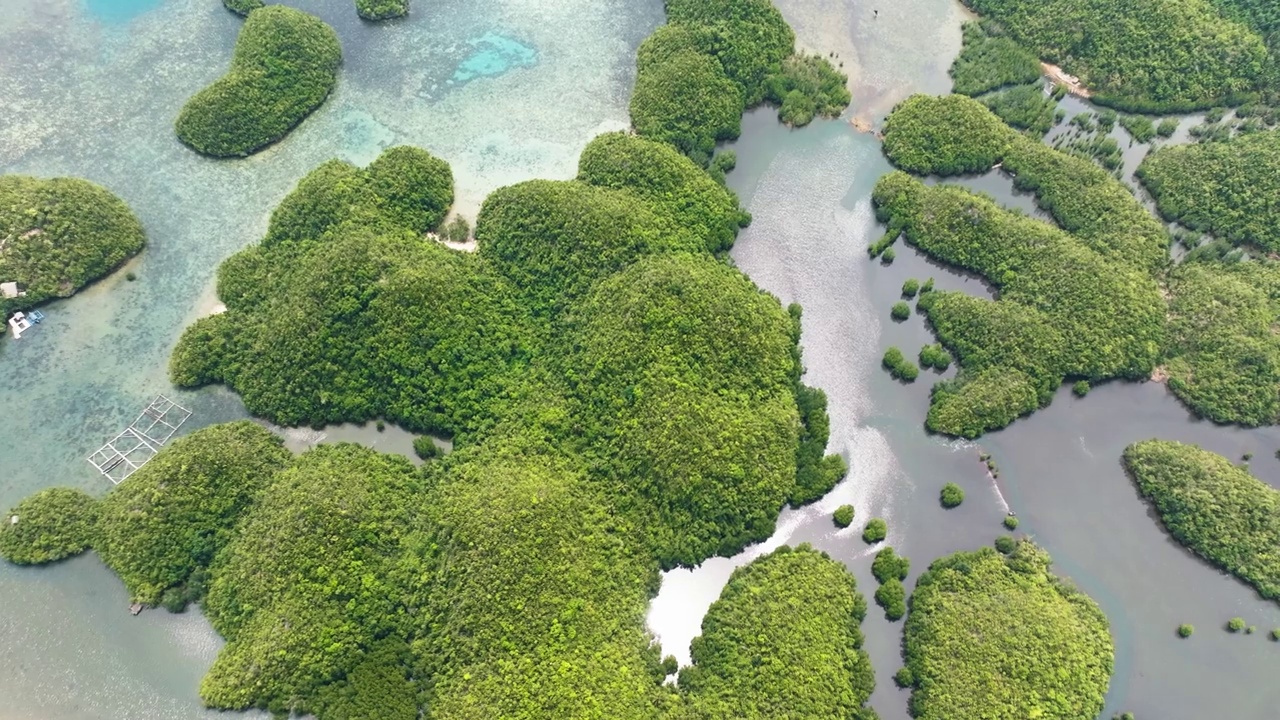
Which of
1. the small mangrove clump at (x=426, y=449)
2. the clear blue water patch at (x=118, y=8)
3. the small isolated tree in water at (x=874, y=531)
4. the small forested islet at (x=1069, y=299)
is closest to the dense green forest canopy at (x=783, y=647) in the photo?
the small isolated tree in water at (x=874, y=531)

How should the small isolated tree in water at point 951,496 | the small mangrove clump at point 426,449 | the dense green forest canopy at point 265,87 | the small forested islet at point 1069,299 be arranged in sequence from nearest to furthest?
1. the small isolated tree in water at point 951,496
2. the small mangrove clump at point 426,449
3. the small forested islet at point 1069,299
4. the dense green forest canopy at point 265,87

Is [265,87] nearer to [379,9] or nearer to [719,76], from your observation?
[379,9]

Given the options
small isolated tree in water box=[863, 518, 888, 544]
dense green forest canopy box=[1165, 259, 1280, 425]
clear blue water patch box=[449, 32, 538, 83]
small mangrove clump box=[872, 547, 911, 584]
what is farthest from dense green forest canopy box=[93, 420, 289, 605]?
dense green forest canopy box=[1165, 259, 1280, 425]

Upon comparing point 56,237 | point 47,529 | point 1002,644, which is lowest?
point 47,529

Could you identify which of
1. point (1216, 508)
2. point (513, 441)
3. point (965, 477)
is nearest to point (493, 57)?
point (513, 441)

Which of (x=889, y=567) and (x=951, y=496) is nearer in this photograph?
(x=889, y=567)

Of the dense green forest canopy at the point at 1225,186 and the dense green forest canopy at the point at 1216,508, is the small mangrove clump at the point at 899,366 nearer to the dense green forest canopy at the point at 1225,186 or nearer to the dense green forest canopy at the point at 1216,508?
the dense green forest canopy at the point at 1216,508

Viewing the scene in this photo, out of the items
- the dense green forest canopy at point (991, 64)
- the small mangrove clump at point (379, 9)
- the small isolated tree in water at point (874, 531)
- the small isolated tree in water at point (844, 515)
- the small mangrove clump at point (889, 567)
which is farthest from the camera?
the small mangrove clump at point (379, 9)
